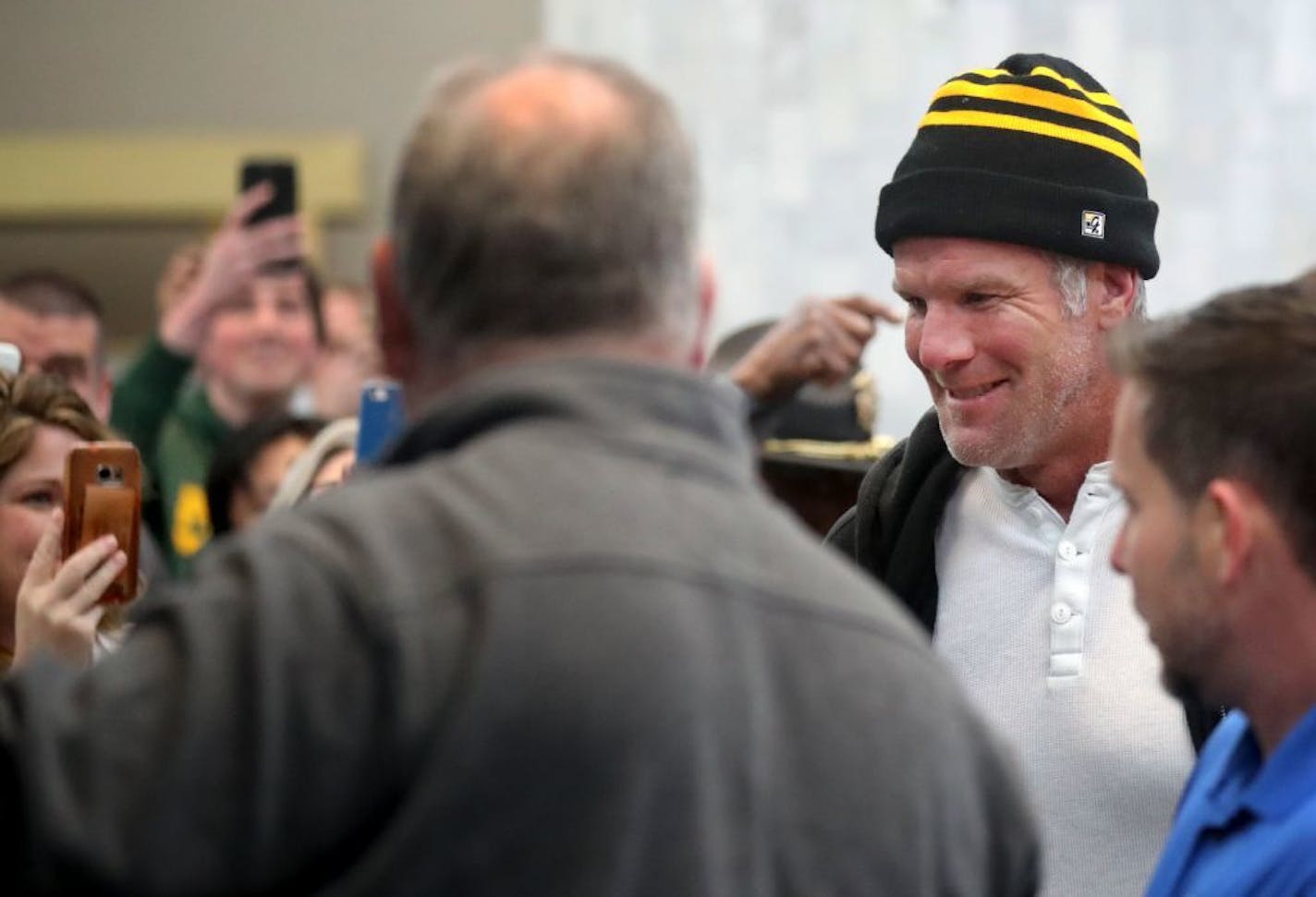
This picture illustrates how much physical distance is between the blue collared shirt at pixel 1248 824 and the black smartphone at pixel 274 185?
9.45 feet

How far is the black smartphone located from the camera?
416 cm

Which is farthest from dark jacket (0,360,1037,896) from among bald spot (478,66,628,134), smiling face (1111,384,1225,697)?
smiling face (1111,384,1225,697)

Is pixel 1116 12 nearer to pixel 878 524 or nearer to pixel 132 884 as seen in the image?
pixel 878 524

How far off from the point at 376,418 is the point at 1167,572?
3.93 feet

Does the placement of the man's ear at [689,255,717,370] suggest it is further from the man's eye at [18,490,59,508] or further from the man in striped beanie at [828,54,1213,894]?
the man's eye at [18,490,59,508]

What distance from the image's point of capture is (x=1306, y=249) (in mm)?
4871

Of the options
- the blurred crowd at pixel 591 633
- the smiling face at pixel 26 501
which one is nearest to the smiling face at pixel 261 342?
the smiling face at pixel 26 501

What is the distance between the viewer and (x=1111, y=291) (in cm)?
231

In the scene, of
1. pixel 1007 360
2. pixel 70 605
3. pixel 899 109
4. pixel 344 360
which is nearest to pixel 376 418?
pixel 70 605

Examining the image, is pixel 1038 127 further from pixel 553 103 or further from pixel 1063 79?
pixel 553 103

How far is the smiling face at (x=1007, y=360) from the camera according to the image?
7.29ft

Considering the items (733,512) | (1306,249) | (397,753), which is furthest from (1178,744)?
(1306,249)

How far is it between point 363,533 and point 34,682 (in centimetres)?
20

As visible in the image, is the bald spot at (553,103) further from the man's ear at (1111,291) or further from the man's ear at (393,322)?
the man's ear at (1111,291)
